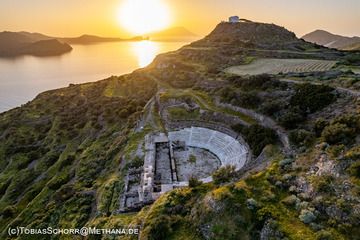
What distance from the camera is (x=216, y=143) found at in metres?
38.9

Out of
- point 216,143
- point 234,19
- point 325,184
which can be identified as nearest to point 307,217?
point 325,184

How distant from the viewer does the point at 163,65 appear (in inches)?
3093

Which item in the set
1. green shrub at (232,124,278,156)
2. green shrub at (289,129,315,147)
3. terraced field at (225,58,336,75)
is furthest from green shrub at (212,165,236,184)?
terraced field at (225,58,336,75)

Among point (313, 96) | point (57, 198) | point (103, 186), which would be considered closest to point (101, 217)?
point (103, 186)

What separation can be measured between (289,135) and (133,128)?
25.6 metres

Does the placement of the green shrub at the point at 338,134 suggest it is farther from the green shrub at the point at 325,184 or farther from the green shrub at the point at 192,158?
the green shrub at the point at 192,158

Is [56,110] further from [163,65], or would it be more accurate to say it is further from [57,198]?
[57,198]

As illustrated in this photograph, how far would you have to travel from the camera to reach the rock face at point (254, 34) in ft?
323

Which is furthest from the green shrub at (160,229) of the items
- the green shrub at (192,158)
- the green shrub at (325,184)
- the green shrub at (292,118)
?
the green shrub at (292,118)

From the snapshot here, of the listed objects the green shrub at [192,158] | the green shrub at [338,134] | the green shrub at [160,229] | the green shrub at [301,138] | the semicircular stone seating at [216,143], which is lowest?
the green shrub at [192,158]

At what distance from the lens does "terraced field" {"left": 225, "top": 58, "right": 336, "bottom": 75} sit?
5657 centimetres

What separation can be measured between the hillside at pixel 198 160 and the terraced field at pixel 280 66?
350 cm

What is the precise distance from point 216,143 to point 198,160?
393cm

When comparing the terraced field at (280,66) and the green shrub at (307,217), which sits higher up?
the terraced field at (280,66)
